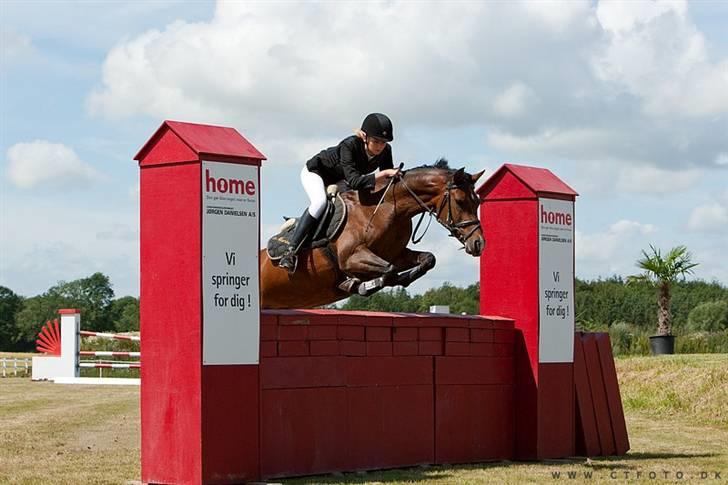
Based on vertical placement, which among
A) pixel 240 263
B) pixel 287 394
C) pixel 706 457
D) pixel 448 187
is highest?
pixel 448 187

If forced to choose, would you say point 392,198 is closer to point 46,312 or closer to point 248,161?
point 248,161

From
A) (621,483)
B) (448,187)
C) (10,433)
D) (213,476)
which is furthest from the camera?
(10,433)

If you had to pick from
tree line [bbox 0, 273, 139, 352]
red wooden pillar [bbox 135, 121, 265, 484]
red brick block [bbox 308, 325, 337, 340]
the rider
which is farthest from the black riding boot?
tree line [bbox 0, 273, 139, 352]

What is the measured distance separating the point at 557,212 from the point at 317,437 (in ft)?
11.5

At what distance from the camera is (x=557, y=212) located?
11391mm

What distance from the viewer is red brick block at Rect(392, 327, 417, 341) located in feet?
32.9

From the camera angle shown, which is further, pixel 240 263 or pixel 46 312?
pixel 46 312

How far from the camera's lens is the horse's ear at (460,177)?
34.3 ft

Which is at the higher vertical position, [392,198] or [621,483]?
[392,198]

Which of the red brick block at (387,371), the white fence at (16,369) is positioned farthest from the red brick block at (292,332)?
the white fence at (16,369)

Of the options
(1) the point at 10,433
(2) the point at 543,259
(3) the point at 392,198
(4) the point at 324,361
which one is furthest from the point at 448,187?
(1) the point at 10,433

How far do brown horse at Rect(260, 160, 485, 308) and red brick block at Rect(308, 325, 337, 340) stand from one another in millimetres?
1271

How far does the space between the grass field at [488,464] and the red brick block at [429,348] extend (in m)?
0.96

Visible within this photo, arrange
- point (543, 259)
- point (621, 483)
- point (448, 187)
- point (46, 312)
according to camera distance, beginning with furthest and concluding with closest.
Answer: point (46, 312) → point (543, 259) → point (448, 187) → point (621, 483)
